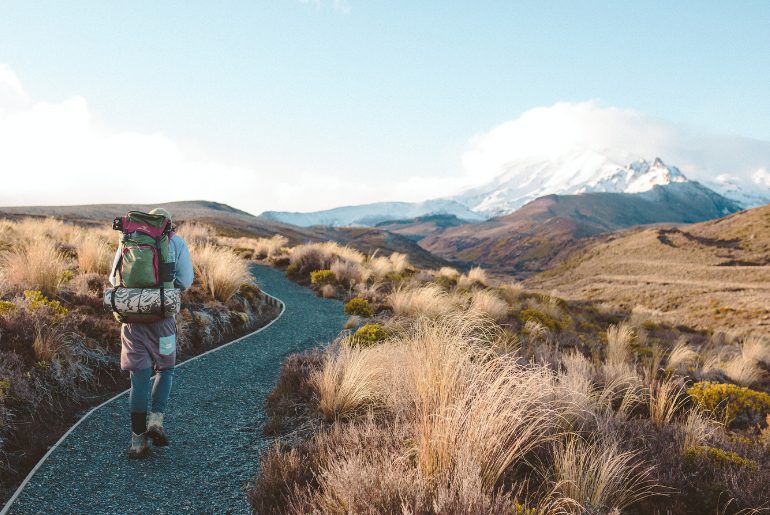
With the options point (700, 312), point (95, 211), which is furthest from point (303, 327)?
point (95, 211)

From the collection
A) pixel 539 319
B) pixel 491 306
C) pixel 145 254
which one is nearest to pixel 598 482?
pixel 145 254

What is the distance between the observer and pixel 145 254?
3.94 meters

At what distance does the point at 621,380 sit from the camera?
19.0 feet

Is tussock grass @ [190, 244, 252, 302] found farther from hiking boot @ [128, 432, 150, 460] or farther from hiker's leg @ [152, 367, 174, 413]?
hiking boot @ [128, 432, 150, 460]

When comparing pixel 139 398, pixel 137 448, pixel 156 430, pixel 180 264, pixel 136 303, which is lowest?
pixel 137 448

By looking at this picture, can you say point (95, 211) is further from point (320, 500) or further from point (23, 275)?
point (320, 500)

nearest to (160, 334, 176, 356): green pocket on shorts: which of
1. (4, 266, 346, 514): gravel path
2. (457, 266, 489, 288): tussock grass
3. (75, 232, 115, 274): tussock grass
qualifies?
(4, 266, 346, 514): gravel path

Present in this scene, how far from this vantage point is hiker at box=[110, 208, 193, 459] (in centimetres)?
406

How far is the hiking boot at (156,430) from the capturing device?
4203 mm

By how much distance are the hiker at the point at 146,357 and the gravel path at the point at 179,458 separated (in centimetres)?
23

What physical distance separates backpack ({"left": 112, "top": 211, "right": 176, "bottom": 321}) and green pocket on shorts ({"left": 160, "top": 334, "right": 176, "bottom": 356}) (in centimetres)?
30

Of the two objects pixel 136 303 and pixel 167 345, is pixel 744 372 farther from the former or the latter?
pixel 136 303

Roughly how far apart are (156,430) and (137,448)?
0.21 meters

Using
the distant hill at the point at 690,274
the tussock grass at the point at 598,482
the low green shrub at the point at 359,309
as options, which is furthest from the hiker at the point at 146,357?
the distant hill at the point at 690,274
